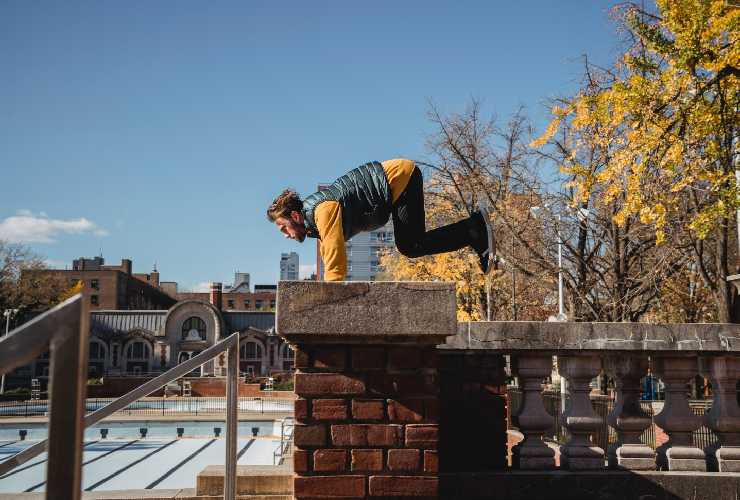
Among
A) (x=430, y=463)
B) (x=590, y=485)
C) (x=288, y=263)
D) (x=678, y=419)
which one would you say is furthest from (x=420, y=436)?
(x=288, y=263)

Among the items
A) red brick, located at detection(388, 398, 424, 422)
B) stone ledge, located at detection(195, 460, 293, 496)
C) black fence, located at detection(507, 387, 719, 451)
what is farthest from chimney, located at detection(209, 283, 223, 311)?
red brick, located at detection(388, 398, 424, 422)

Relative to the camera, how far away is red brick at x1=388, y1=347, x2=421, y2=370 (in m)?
3.26

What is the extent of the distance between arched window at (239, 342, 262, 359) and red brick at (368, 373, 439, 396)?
61.2 m

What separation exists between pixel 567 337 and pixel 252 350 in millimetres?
61307

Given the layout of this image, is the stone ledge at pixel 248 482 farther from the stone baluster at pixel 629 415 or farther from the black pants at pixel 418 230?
the stone baluster at pixel 629 415

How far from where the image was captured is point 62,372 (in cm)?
143

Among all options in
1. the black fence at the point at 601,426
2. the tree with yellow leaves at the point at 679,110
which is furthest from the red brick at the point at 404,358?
the tree with yellow leaves at the point at 679,110

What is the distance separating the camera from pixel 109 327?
6412 cm

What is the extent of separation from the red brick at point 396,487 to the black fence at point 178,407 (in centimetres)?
3016

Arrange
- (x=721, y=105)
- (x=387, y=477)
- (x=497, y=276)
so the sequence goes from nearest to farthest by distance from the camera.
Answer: (x=387, y=477) < (x=721, y=105) < (x=497, y=276)

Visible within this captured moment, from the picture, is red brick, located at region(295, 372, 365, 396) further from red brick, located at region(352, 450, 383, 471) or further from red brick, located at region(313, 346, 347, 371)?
red brick, located at region(352, 450, 383, 471)

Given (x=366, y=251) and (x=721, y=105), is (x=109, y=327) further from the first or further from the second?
(x=721, y=105)

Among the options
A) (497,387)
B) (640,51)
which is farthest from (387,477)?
(640,51)

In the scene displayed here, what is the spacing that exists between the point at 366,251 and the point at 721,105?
101 m
